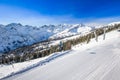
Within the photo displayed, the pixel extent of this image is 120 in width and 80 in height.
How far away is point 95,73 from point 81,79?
0.98 meters

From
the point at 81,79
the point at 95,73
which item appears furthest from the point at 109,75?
the point at 81,79

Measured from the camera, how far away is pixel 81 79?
6.79m

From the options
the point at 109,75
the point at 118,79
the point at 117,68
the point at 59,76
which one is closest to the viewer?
the point at 118,79

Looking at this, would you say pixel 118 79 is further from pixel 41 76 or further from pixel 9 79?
pixel 9 79

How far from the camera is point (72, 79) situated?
695 centimetres

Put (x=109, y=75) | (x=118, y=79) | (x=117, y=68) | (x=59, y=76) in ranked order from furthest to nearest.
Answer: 1. (x=117, y=68)
2. (x=59, y=76)
3. (x=109, y=75)
4. (x=118, y=79)

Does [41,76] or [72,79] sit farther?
[41,76]

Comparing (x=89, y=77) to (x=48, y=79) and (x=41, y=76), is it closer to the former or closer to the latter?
(x=48, y=79)

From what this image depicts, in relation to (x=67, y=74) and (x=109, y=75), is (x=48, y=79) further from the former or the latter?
(x=109, y=75)

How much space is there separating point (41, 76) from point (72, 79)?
154 centimetres

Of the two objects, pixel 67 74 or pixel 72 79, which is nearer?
pixel 72 79

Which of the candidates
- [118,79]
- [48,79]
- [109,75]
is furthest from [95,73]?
[48,79]

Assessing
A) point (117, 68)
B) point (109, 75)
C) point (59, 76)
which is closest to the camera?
point (109, 75)

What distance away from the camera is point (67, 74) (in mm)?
7836
